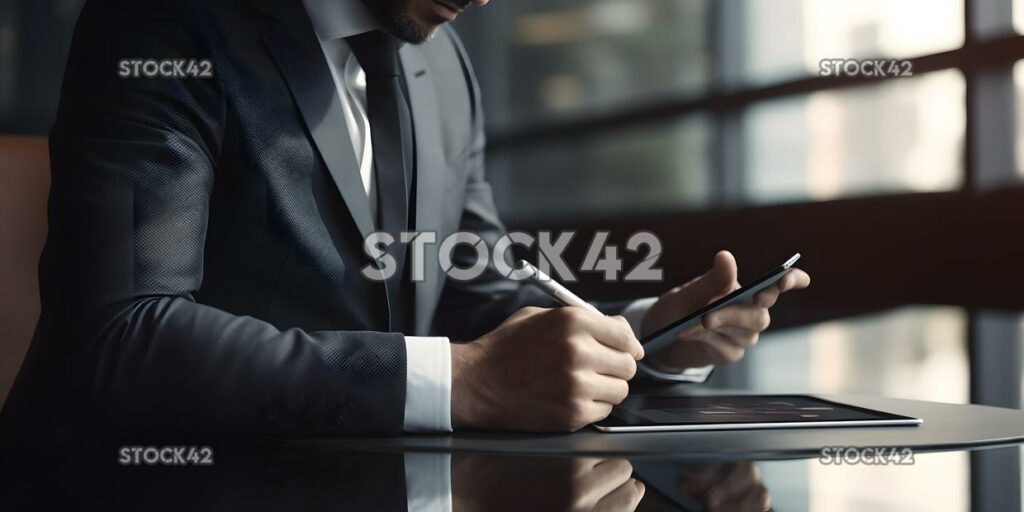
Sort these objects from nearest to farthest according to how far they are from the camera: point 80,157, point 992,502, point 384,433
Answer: point 992,502, point 384,433, point 80,157

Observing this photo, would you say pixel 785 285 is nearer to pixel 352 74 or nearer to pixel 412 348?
pixel 412 348

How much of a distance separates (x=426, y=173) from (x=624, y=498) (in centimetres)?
73

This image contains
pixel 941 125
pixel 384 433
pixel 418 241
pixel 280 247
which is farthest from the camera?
pixel 941 125

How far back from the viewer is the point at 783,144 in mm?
4203

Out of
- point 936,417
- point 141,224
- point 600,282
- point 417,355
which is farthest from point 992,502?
point 600,282

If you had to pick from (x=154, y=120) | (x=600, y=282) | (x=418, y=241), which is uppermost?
(x=154, y=120)

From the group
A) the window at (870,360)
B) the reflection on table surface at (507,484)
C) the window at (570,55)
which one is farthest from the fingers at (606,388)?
the window at (570,55)

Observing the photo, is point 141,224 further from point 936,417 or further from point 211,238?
point 936,417

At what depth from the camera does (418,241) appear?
116cm

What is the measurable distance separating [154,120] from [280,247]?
0.18m

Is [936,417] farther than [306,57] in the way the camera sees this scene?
No

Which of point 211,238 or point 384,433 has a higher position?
point 211,238

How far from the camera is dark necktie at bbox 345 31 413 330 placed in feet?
3.71

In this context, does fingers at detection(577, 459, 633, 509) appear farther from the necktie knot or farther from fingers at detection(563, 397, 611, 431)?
the necktie knot
